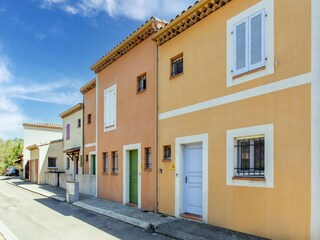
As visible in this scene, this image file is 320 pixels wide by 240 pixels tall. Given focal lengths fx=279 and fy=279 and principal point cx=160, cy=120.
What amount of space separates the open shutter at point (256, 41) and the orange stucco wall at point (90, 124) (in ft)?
38.3

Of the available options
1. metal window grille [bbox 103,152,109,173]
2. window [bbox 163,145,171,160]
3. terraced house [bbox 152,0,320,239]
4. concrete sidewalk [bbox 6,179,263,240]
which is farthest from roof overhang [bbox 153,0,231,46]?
metal window grille [bbox 103,152,109,173]

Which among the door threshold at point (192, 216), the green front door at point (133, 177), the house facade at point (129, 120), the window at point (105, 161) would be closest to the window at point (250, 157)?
the door threshold at point (192, 216)

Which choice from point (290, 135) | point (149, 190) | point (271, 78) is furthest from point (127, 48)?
point (290, 135)

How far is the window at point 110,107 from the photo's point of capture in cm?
1300

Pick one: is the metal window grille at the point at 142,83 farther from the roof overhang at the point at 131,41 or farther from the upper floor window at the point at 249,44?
the upper floor window at the point at 249,44

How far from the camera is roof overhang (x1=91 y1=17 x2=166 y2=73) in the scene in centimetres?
1012

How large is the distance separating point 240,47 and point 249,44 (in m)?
0.29

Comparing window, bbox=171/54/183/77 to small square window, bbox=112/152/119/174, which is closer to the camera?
window, bbox=171/54/183/77

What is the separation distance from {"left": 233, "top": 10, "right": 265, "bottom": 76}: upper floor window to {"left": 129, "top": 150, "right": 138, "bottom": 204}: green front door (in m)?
5.99

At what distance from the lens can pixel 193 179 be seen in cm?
841

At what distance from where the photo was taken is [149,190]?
9977 millimetres

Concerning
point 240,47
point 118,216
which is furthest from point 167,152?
point 240,47

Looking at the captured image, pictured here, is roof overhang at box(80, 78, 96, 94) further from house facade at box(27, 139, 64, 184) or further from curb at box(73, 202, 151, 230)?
house facade at box(27, 139, 64, 184)

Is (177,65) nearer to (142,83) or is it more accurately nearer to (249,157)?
(142,83)
